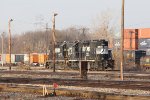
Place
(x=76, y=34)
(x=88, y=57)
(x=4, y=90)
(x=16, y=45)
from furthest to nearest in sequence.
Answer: (x=16, y=45), (x=76, y=34), (x=88, y=57), (x=4, y=90)

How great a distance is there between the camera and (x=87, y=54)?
157ft

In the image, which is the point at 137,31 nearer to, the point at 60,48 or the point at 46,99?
the point at 60,48

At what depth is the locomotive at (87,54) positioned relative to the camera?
4634 centimetres

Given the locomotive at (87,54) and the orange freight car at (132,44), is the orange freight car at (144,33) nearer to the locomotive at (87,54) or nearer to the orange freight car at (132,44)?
the orange freight car at (132,44)

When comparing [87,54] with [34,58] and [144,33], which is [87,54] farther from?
[144,33]

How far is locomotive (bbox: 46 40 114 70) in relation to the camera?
4634cm

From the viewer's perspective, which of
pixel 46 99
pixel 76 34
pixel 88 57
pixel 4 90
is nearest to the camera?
pixel 46 99

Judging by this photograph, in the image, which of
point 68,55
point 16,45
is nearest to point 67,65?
point 68,55

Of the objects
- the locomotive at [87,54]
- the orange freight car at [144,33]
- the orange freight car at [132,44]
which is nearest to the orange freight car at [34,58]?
the locomotive at [87,54]

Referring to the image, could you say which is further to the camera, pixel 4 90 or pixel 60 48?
pixel 60 48

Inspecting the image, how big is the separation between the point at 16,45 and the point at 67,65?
436 ft

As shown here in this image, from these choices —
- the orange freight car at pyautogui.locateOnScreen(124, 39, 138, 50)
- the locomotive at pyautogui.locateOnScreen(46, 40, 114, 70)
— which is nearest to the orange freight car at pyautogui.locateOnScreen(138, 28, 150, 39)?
the orange freight car at pyautogui.locateOnScreen(124, 39, 138, 50)

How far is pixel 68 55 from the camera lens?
49406 millimetres

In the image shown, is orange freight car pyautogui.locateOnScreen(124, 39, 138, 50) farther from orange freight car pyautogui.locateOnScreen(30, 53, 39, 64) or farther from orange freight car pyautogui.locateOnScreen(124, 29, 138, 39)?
orange freight car pyautogui.locateOnScreen(30, 53, 39, 64)
